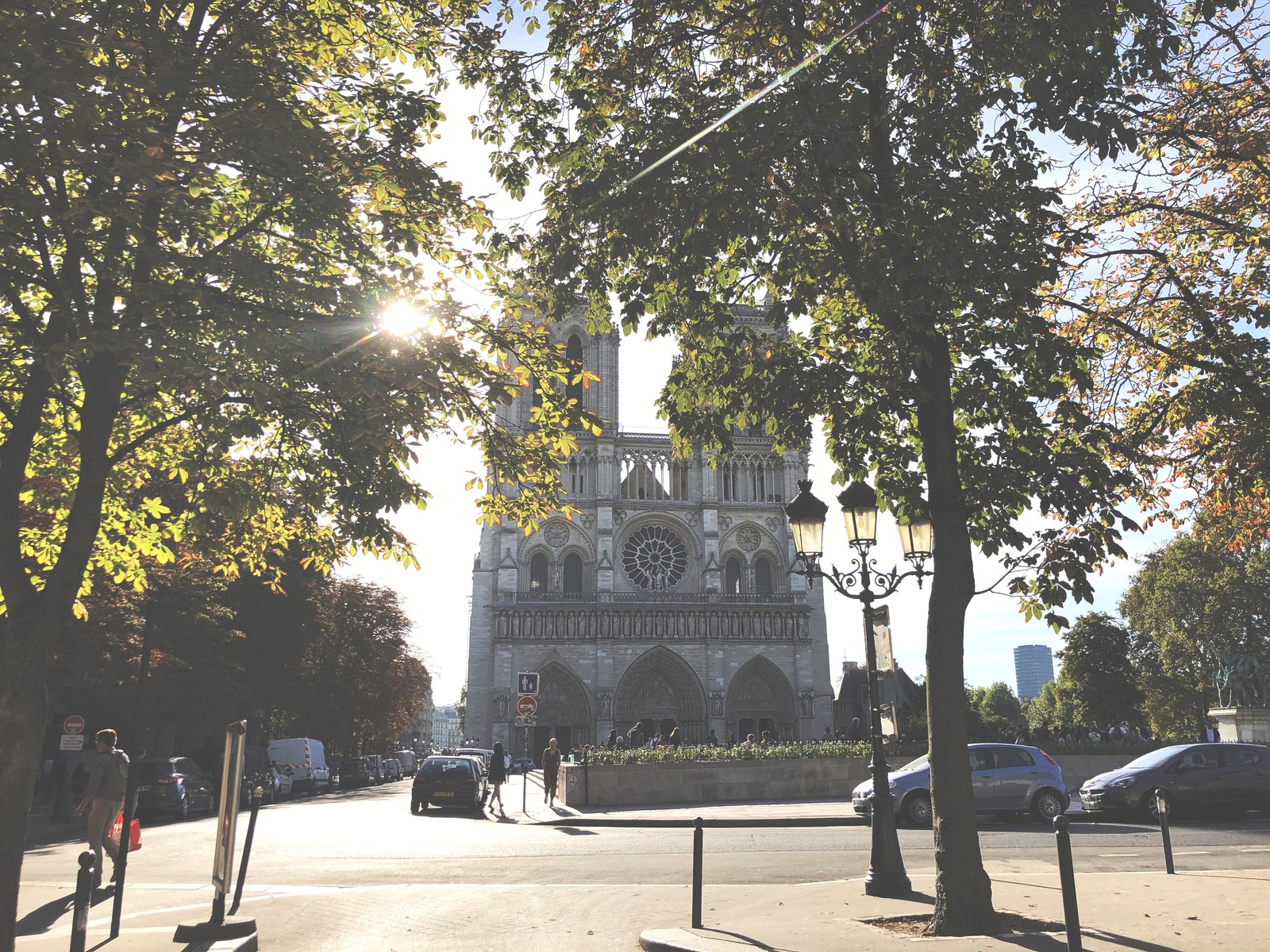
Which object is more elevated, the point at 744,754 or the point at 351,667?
the point at 351,667

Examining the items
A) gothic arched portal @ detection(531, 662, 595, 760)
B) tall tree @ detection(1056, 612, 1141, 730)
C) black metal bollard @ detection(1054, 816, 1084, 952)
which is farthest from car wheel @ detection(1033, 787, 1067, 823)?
gothic arched portal @ detection(531, 662, 595, 760)

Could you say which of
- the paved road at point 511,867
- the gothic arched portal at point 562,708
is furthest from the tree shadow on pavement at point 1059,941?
the gothic arched portal at point 562,708

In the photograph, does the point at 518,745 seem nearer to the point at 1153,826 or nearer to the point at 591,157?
the point at 1153,826

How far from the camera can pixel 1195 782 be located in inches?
608

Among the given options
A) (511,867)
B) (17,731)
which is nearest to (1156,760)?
(511,867)

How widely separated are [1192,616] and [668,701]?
26.2 meters

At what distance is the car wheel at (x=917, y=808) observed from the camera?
14.9m

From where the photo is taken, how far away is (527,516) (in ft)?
31.3

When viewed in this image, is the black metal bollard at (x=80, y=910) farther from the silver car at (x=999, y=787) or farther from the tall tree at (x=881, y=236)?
the silver car at (x=999, y=787)

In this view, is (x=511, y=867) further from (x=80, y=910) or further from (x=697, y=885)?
(x=80, y=910)

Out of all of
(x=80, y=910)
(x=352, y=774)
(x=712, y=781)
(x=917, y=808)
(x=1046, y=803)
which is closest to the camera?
(x=80, y=910)

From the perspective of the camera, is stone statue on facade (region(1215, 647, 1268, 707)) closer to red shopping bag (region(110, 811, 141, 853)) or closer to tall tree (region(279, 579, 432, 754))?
red shopping bag (region(110, 811, 141, 853))

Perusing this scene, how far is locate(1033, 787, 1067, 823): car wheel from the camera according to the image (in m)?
15.4

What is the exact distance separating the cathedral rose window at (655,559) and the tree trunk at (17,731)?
4802 centimetres
